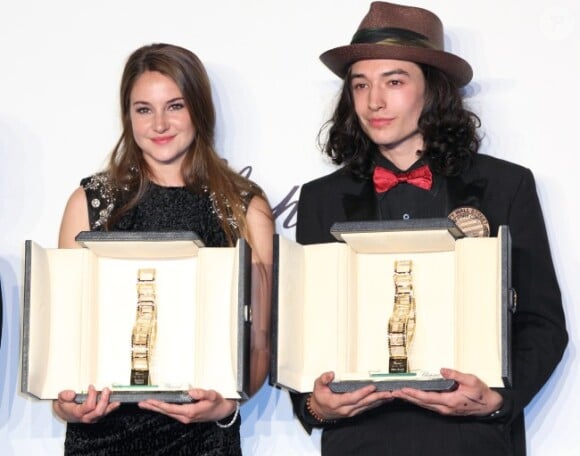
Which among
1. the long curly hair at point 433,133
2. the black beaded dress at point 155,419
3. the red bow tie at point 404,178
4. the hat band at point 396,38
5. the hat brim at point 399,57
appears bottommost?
the black beaded dress at point 155,419

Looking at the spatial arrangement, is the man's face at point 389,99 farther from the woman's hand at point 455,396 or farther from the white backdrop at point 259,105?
the woman's hand at point 455,396

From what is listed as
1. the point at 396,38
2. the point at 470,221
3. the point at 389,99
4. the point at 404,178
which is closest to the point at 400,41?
the point at 396,38

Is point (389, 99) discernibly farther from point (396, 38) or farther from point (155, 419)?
point (155, 419)

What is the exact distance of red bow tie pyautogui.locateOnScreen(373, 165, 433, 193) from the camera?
2.93 m

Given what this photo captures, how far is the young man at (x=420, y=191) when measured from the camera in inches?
109

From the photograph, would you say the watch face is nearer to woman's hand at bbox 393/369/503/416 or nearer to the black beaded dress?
woman's hand at bbox 393/369/503/416

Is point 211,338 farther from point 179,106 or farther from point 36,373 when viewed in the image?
point 179,106

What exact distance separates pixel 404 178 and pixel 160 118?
57 cm

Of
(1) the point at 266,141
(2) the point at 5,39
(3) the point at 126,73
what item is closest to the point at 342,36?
(1) the point at 266,141

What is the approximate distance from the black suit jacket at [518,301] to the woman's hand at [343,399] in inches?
5.6

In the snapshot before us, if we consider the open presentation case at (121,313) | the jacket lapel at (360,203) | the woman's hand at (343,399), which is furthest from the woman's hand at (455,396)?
the jacket lapel at (360,203)

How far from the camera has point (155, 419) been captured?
2924 millimetres

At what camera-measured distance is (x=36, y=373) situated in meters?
2.76

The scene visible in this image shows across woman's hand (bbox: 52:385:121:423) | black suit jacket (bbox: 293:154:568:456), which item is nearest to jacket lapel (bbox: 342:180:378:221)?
black suit jacket (bbox: 293:154:568:456)
